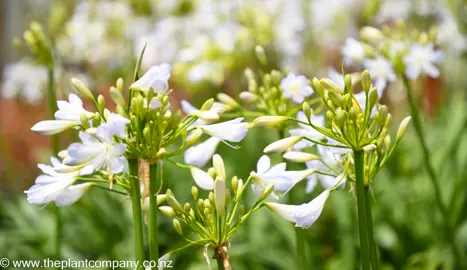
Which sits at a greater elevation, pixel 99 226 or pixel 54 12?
pixel 54 12

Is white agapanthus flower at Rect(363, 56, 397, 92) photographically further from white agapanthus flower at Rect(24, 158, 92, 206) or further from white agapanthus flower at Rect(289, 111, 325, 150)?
white agapanthus flower at Rect(24, 158, 92, 206)

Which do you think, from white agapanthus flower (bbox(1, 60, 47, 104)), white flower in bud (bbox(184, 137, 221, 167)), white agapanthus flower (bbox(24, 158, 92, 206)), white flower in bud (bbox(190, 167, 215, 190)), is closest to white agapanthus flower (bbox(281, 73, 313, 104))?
white flower in bud (bbox(184, 137, 221, 167))

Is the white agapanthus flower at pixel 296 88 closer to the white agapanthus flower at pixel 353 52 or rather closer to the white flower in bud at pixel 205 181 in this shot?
the white flower in bud at pixel 205 181

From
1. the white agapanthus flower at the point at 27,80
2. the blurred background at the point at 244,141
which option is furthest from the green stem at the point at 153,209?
the white agapanthus flower at the point at 27,80

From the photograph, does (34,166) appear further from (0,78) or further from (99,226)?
(0,78)

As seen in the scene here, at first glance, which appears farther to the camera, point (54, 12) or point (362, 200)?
point (54, 12)

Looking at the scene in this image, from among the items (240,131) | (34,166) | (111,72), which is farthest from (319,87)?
(34,166)
